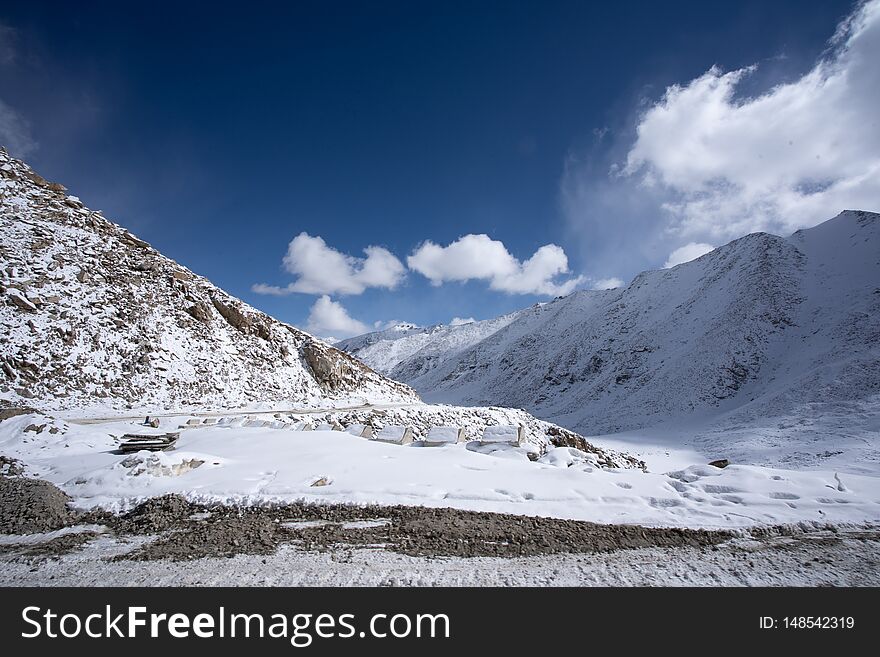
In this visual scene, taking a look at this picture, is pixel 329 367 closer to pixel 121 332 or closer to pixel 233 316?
pixel 233 316

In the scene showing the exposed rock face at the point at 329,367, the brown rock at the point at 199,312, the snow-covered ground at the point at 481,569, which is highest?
the brown rock at the point at 199,312

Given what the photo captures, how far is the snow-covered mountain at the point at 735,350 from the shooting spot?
3139 centimetres

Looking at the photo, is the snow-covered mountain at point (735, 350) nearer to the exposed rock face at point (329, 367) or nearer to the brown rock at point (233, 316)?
the exposed rock face at point (329, 367)

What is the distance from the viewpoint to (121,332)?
78.6ft

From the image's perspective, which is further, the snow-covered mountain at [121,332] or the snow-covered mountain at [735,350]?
the snow-covered mountain at [735,350]

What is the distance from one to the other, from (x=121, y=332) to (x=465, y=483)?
86.1 ft

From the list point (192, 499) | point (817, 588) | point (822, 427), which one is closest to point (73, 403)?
point (192, 499)

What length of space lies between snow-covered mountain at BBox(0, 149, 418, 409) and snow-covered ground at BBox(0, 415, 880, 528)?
12237mm

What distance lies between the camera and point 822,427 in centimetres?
2617

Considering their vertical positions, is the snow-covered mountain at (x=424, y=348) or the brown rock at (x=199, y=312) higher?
the snow-covered mountain at (x=424, y=348)

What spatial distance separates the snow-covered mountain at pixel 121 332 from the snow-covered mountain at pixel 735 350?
31392mm

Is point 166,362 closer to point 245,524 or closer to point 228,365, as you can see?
point 228,365

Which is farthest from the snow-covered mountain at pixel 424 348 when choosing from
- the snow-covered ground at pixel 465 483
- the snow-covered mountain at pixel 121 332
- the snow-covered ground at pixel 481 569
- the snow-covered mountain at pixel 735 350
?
the snow-covered ground at pixel 481 569

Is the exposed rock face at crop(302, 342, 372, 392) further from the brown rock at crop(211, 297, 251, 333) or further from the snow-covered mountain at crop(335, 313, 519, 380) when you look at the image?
the snow-covered mountain at crop(335, 313, 519, 380)
